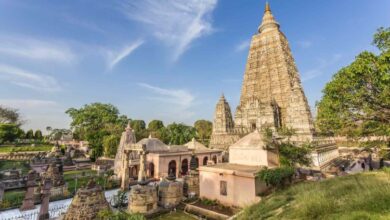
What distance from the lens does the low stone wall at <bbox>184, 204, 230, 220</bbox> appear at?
430 inches

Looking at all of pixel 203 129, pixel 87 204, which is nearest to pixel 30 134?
pixel 203 129

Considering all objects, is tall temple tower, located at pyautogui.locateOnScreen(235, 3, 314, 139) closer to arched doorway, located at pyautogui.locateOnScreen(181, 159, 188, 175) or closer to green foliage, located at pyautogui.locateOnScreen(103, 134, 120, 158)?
arched doorway, located at pyautogui.locateOnScreen(181, 159, 188, 175)

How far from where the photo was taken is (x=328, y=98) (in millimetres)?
12266

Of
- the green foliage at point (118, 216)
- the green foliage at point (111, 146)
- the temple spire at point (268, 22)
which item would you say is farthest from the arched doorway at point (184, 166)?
the temple spire at point (268, 22)

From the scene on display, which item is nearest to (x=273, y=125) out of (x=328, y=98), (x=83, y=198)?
(x=328, y=98)

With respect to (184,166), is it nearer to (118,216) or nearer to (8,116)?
(118,216)

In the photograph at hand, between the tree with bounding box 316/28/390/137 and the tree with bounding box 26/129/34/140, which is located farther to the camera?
the tree with bounding box 26/129/34/140

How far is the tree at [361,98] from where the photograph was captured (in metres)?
9.95

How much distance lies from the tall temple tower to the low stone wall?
61.3 feet

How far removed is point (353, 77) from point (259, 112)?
65.2ft

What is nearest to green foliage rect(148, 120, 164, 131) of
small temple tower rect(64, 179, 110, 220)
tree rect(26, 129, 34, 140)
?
tree rect(26, 129, 34, 140)

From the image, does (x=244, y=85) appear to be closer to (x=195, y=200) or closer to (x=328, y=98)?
(x=328, y=98)

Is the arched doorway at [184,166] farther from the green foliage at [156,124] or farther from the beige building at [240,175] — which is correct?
the green foliage at [156,124]

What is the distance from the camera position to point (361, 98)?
37.6ft
